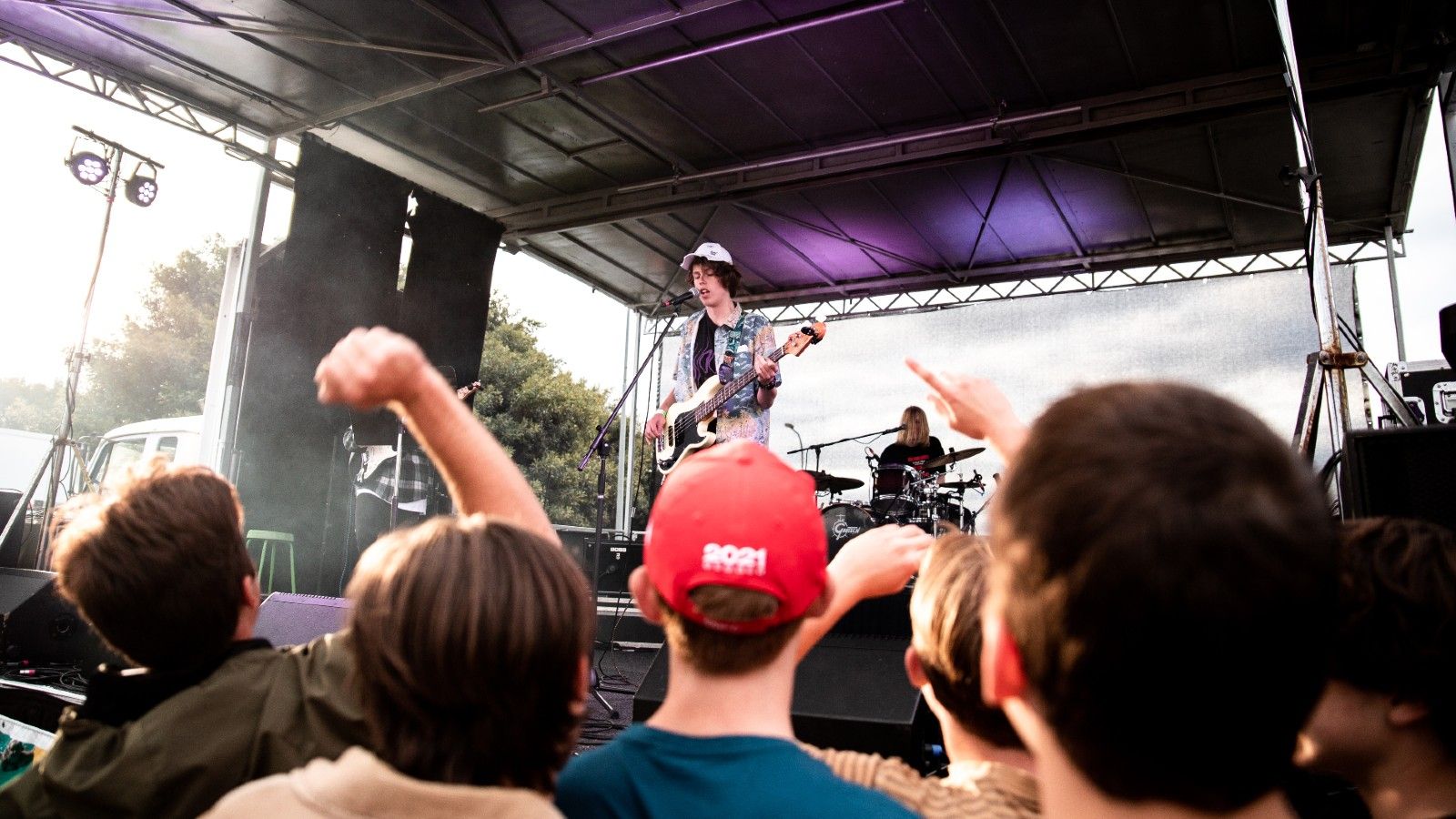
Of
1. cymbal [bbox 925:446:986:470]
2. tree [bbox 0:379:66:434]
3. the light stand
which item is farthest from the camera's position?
tree [bbox 0:379:66:434]

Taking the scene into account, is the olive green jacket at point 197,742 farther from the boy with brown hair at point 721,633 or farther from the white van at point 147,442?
the white van at point 147,442

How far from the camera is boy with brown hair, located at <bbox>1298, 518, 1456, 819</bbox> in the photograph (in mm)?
1109

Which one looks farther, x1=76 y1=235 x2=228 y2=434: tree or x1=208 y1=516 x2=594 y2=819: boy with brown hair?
x1=76 y1=235 x2=228 y2=434: tree

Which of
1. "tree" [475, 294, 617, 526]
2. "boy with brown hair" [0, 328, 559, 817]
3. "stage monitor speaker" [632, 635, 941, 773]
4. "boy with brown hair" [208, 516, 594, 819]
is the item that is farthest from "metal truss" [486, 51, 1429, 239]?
→ "tree" [475, 294, 617, 526]

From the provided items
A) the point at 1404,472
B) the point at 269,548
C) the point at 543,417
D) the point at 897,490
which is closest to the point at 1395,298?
the point at 897,490

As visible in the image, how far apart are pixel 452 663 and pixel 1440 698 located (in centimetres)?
122

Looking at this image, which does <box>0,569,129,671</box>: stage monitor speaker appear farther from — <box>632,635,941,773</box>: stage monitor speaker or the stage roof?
the stage roof

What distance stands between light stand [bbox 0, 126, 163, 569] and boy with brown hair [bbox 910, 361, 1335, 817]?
584 centimetres

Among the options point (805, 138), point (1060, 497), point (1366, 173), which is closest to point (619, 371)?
point (805, 138)

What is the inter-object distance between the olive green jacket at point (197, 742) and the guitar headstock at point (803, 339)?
396cm

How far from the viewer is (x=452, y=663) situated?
0.84m

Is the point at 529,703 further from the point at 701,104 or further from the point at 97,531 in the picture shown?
the point at 701,104

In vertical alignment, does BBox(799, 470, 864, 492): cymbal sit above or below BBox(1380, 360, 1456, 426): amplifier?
below

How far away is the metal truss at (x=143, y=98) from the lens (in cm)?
609
